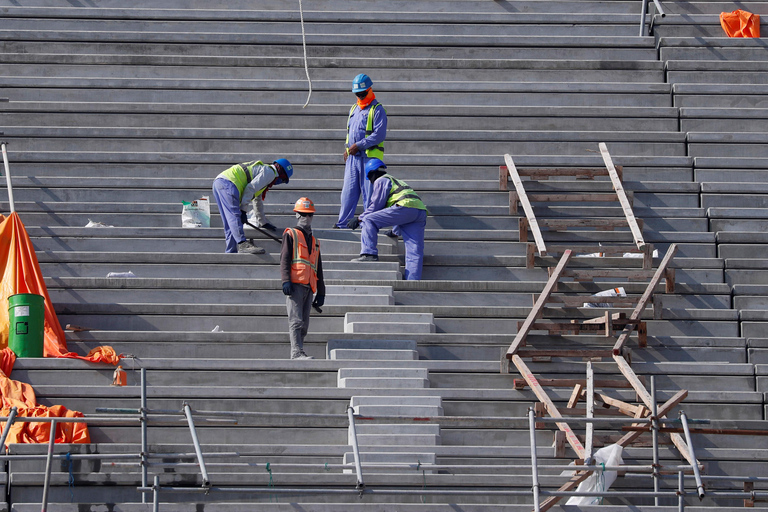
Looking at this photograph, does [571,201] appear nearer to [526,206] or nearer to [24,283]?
[526,206]

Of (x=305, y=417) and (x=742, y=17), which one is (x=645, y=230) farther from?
(x=305, y=417)

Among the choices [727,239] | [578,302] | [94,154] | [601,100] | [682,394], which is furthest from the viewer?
[601,100]

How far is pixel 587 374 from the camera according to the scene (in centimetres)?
1173

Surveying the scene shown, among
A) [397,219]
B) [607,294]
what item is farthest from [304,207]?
[607,294]

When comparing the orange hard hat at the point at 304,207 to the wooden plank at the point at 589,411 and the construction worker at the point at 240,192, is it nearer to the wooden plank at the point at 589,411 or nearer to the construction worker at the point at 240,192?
the construction worker at the point at 240,192

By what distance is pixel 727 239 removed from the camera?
1455cm

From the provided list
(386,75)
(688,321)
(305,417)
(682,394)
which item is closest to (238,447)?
(305,417)

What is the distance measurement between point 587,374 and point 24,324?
5.31 metres

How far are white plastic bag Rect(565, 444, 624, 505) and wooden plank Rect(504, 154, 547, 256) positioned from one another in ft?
11.8

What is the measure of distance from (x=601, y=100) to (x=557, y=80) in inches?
29.6

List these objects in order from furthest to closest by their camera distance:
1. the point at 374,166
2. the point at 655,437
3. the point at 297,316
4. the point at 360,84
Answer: the point at 360,84, the point at 374,166, the point at 297,316, the point at 655,437

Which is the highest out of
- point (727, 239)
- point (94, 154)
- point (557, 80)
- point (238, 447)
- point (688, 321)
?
point (557, 80)

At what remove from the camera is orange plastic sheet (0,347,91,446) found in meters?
10.5

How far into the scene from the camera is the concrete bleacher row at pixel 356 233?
11.2 m
